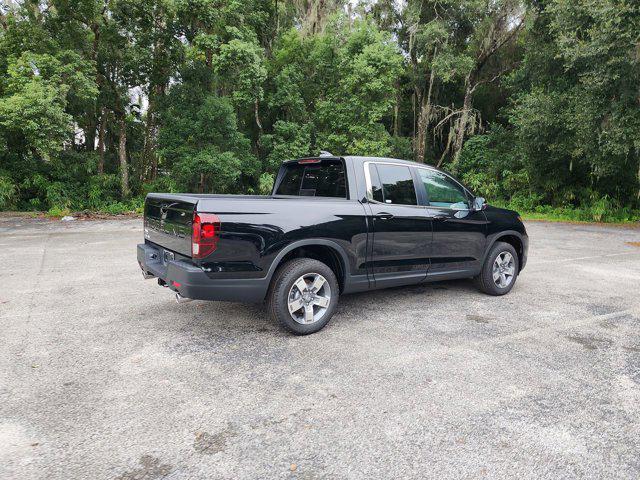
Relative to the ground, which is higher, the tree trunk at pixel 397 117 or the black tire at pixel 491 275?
the tree trunk at pixel 397 117

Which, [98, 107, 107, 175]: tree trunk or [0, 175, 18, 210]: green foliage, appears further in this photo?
[98, 107, 107, 175]: tree trunk

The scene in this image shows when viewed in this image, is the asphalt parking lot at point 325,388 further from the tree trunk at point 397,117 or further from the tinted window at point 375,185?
the tree trunk at point 397,117

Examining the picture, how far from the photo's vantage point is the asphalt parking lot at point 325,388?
2.32 m

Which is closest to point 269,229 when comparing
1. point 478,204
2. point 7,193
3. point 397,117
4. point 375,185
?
point 375,185

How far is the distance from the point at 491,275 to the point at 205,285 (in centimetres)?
381

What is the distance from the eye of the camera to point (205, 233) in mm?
3537

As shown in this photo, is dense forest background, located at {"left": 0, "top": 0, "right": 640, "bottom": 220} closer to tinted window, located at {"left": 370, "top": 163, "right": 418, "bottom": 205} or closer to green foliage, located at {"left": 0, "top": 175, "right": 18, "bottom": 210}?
green foliage, located at {"left": 0, "top": 175, "right": 18, "bottom": 210}

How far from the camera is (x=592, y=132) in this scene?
1464 centimetres

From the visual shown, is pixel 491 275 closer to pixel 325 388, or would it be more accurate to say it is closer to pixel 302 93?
pixel 325 388

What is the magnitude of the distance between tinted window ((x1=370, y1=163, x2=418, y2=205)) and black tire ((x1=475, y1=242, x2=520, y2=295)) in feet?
4.85

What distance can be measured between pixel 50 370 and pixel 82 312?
1588mm

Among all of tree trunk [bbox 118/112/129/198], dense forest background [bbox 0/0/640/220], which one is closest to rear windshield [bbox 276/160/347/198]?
dense forest background [bbox 0/0/640/220]

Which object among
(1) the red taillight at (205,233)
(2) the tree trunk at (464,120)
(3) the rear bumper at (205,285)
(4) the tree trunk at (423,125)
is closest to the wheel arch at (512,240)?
(3) the rear bumper at (205,285)

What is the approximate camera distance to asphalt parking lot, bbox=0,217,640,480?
232cm
